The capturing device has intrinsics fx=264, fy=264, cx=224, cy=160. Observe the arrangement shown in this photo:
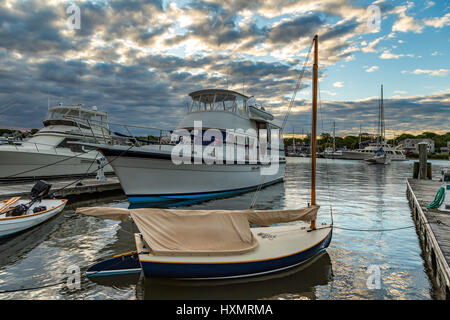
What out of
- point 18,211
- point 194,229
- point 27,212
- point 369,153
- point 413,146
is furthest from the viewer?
point 413,146

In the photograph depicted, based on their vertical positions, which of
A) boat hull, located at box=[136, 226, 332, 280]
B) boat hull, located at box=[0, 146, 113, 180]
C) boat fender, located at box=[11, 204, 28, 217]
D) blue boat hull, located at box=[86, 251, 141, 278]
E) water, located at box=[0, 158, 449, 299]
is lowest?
water, located at box=[0, 158, 449, 299]

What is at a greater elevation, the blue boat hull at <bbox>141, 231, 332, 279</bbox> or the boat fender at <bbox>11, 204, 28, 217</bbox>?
the boat fender at <bbox>11, 204, 28, 217</bbox>

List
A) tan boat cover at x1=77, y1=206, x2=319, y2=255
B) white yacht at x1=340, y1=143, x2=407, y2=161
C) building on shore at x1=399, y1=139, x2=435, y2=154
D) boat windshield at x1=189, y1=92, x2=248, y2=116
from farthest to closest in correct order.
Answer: building on shore at x1=399, y1=139, x2=435, y2=154
white yacht at x1=340, y1=143, x2=407, y2=161
boat windshield at x1=189, y1=92, x2=248, y2=116
tan boat cover at x1=77, y1=206, x2=319, y2=255

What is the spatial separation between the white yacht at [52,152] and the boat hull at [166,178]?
5666 millimetres

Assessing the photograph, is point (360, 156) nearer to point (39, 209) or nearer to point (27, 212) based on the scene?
Answer: point (39, 209)

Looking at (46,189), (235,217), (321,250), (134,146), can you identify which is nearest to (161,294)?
(235,217)

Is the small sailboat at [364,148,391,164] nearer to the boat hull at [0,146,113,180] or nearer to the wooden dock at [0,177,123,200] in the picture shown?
the wooden dock at [0,177,123,200]

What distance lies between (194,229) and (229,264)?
3.66 ft

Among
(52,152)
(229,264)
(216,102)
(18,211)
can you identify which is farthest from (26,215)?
(52,152)

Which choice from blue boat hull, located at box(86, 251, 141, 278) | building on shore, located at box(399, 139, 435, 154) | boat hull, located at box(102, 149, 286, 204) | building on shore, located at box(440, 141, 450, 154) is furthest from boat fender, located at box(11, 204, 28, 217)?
building on shore, located at box(440, 141, 450, 154)

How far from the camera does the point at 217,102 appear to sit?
18656mm

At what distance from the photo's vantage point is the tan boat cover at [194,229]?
5.76 m

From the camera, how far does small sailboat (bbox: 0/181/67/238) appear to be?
27.5ft

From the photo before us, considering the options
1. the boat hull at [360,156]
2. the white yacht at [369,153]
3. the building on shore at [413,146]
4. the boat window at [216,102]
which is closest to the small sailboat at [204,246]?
the boat window at [216,102]
